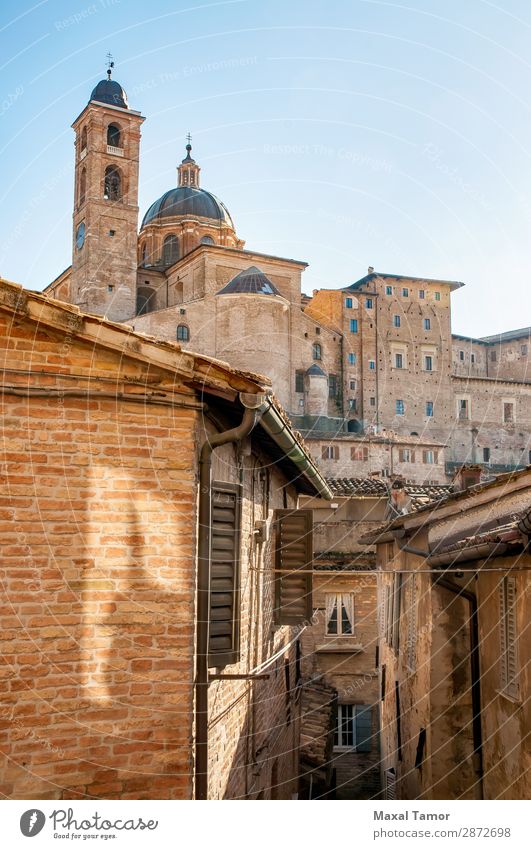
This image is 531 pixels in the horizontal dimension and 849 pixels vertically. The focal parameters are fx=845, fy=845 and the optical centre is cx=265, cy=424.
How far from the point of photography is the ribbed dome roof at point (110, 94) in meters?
57.8

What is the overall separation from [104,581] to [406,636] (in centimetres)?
840

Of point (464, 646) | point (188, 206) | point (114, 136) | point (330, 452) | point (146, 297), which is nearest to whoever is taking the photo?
point (464, 646)

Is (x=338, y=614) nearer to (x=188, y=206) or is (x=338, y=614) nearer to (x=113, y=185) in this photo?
(x=113, y=185)

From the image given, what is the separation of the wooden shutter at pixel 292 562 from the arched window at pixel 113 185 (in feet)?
163

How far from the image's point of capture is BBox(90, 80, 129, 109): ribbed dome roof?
190 feet

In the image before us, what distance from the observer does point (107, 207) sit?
186ft

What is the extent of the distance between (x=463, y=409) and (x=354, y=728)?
167ft

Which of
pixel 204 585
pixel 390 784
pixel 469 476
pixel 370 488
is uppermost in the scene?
pixel 370 488

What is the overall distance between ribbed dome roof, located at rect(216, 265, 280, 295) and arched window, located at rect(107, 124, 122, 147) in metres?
12.0

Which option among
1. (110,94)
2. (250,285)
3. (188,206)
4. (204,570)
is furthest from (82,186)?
(204,570)

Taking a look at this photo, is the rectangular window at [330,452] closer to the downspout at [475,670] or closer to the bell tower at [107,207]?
the bell tower at [107,207]
